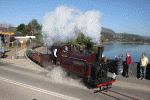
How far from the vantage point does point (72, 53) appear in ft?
28.1

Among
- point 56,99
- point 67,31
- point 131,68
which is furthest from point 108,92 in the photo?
point 67,31

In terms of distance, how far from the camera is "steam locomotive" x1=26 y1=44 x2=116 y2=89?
6.95 metres

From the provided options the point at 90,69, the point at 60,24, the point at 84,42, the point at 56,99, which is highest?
the point at 60,24

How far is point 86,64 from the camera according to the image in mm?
7266

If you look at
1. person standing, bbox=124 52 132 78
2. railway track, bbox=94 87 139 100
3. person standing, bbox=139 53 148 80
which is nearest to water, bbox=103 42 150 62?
person standing, bbox=124 52 132 78

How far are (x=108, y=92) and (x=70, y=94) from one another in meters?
2.01

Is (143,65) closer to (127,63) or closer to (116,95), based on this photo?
(127,63)

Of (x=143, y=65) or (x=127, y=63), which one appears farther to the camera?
(x=127, y=63)

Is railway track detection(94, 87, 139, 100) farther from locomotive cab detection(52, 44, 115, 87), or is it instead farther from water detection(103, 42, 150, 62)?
water detection(103, 42, 150, 62)

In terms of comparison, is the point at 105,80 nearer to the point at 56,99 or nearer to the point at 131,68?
the point at 56,99

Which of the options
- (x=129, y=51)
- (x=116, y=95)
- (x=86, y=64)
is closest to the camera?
(x=116, y=95)

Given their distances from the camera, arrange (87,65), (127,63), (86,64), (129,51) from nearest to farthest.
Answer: (87,65), (86,64), (127,63), (129,51)

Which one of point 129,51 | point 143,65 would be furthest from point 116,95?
point 129,51

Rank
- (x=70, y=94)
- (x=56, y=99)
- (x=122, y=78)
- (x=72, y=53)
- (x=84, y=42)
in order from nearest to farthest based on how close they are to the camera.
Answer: (x=56, y=99) < (x=70, y=94) < (x=72, y=53) < (x=122, y=78) < (x=84, y=42)
